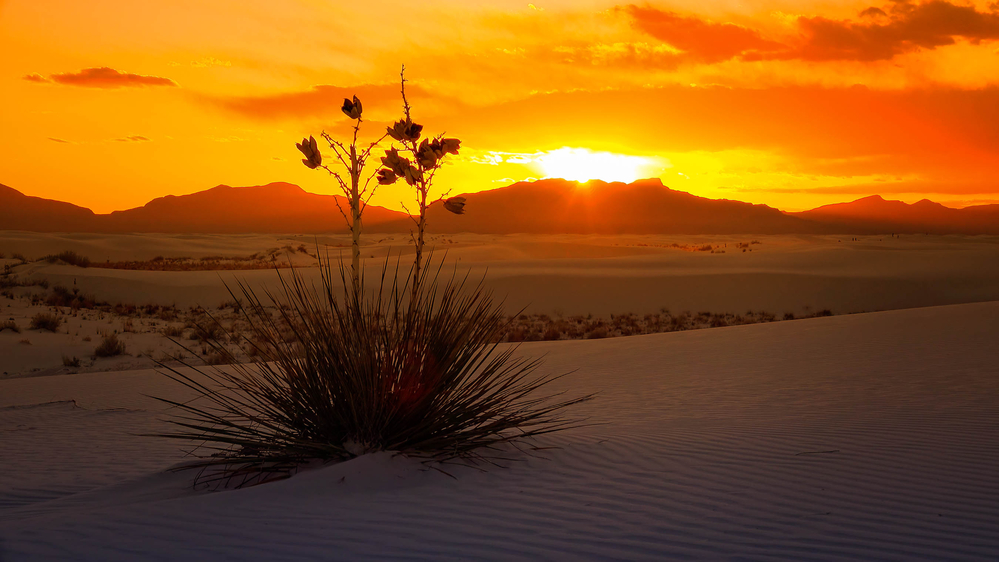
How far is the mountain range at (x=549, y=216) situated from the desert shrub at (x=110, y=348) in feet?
354

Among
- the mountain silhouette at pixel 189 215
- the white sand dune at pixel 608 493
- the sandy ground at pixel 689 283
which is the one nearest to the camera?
the white sand dune at pixel 608 493

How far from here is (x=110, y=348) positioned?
12.9 meters

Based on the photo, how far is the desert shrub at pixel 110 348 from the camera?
12.8 metres

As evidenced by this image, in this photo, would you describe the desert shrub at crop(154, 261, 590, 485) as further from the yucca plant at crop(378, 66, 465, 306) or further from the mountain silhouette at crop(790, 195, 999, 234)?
the mountain silhouette at crop(790, 195, 999, 234)

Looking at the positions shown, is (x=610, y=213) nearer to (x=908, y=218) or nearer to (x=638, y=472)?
(x=908, y=218)

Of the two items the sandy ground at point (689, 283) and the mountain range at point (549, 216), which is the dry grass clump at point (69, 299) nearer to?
the sandy ground at point (689, 283)

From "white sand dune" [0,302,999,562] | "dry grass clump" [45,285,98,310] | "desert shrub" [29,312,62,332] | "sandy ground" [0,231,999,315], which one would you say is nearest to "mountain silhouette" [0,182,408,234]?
"sandy ground" [0,231,999,315]

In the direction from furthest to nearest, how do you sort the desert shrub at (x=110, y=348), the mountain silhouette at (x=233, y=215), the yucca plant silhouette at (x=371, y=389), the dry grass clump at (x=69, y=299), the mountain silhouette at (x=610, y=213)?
the mountain silhouette at (x=233, y=215), the mountain silhouette at (x=610, y=213), the dry grass clump at (x=69, y=299), the desert shrub at (x=110, y=348), the yucca plant silhouette at (x=371, y=389)

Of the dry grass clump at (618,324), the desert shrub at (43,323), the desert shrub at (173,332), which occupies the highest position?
the desert shrub at (43,323)

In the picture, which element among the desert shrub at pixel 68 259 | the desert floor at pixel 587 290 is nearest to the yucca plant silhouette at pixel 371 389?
the desert floor at pixel 587 290

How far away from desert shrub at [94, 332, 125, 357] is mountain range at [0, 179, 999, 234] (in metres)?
108

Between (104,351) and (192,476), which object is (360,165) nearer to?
(192,476)

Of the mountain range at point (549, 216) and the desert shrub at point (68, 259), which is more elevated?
the mountain range at point (549, 216)

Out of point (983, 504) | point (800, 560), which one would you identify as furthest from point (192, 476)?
point (983, 504)
